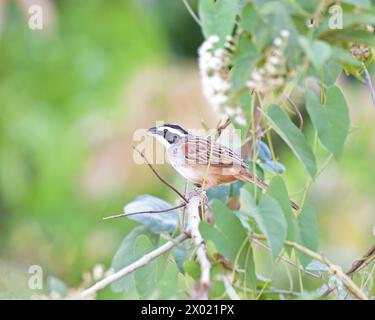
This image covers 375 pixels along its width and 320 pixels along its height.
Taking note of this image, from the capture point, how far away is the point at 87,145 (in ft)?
18.6

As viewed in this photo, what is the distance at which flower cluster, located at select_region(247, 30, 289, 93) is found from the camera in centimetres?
190

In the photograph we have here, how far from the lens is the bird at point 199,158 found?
318 cm

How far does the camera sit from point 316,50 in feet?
5.90

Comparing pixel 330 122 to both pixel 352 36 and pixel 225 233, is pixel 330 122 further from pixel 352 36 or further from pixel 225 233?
pixel 225 233

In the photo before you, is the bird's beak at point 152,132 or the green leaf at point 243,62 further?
the bird's beak at point 152,132

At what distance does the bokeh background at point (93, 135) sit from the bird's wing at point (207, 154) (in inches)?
57.6

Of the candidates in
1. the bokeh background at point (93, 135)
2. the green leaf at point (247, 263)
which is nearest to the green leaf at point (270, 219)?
the green leaf at point (247, 263)

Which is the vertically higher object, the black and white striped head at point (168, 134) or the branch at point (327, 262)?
the black and white striped head at point (168, 134)

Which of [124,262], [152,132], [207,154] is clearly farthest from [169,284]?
[152,132]

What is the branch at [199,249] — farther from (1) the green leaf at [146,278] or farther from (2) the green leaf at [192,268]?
(1) the green leaf at [146,278]

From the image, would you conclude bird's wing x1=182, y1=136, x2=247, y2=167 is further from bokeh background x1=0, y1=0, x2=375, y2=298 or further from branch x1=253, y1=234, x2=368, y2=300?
bokeh background x1=0, y1=0, x2=375, y2=298

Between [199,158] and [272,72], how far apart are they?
1.54 meters

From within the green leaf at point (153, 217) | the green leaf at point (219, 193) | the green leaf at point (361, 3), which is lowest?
the green leaf at point (153, 217)
